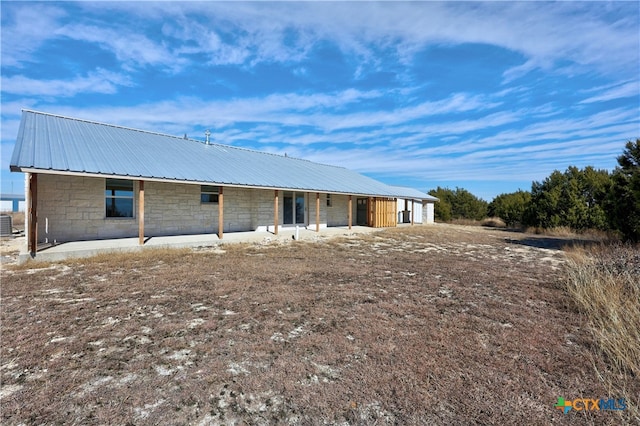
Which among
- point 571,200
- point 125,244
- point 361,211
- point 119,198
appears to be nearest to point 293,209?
point 361,211

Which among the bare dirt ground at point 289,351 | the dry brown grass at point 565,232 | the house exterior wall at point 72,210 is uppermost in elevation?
the house exterior wall at point 72,210

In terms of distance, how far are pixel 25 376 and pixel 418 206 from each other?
89.9ft

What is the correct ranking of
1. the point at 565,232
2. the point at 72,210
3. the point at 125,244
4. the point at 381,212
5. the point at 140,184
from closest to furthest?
the point at 125,244 → the point at 140,184 → the point at 72,210 → the point at 565,232 → the point at 381,212

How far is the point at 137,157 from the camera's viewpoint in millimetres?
11312

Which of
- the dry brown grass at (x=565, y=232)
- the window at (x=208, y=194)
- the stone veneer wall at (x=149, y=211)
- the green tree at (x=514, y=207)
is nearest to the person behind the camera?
the stone veneer wall at (x=149, y=211)

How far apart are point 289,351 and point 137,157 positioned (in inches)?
424

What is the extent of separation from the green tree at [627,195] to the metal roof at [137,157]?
11.2m

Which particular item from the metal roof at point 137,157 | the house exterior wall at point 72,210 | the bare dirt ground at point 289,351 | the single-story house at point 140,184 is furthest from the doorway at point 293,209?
the bare dirt ground at point 289,351

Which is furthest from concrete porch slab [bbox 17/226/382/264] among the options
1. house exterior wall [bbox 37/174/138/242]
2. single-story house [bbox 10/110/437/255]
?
house exterior wall [bbox 37/174/138/242]

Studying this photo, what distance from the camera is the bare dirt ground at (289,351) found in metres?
2.49

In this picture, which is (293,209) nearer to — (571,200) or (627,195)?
(627,195)

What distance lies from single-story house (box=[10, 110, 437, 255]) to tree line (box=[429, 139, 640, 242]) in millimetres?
11306

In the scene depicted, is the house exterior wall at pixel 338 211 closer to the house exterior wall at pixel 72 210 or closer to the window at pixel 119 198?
the window at pixel 119 198

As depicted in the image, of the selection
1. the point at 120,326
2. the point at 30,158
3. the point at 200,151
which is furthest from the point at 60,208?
the point at 120,326
